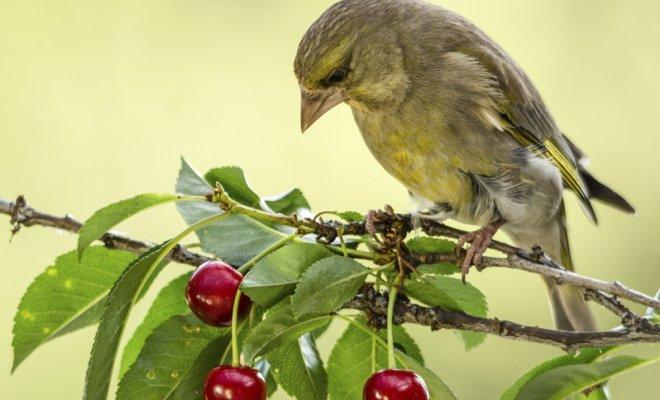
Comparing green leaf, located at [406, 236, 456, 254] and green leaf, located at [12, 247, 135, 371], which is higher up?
green leaf, located at [12, 247, 135, 371]

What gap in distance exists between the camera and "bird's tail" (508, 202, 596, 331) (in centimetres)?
280

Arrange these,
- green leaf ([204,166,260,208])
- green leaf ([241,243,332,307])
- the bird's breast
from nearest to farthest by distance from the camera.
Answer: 1. green leaf ([241,243,332,307])
2. green leaf ([204,166,260,208])
3. the bird's breast

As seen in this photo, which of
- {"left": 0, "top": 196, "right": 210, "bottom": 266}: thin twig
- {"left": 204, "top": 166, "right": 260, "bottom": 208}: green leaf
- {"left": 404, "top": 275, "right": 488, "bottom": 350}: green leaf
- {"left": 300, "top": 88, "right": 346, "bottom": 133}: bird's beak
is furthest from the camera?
{"left": 300, "top": 88, "right": 346, "bottom": 133}: bird's beak

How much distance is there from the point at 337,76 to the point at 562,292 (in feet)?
2.96

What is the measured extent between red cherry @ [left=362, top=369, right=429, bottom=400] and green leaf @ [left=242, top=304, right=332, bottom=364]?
16 cm

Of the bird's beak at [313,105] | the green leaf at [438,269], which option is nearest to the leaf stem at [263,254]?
the green leaf at [438,269]

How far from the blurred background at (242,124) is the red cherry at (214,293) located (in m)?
3.34

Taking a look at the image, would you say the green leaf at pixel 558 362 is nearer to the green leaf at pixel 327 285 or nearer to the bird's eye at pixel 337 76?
the green leaf at pixel 327 285

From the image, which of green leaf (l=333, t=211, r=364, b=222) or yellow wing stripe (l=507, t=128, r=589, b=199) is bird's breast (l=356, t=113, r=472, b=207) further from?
green leaf (l=333, t=211, r=364, b=222)

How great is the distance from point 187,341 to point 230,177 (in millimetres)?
393

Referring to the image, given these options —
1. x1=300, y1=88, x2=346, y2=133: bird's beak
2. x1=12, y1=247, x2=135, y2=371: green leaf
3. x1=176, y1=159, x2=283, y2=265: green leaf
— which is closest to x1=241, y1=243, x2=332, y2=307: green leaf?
x1=176, y1=159, x2=283, y2=265: green leaf

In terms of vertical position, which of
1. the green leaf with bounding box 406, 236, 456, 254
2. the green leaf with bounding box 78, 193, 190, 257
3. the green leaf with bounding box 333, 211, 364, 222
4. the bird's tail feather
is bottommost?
the bird's tail feather

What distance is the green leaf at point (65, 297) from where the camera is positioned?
5.96 feet

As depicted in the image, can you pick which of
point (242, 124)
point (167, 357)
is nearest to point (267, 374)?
point (167, 357)
